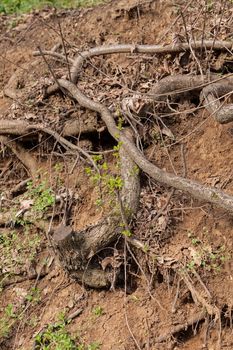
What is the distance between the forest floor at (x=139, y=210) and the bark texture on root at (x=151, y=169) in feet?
0.56

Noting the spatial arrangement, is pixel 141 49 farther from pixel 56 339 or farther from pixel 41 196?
pixel 56 339

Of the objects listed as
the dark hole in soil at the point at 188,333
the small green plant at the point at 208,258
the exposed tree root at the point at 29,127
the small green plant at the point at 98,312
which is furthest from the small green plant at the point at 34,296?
the exposed tree root at the point at 29,127

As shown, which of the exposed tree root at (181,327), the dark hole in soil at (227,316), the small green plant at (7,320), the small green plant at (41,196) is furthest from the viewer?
the small green plant at (41,196)

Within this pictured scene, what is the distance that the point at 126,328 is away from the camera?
4.48m

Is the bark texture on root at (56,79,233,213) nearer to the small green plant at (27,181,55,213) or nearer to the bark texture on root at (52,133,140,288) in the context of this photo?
the bark texture on root at (52,133,140,288)

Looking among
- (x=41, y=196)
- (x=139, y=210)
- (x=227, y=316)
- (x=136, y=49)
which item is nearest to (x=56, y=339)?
(x=139, y=210)

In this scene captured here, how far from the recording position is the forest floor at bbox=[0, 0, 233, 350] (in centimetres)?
440

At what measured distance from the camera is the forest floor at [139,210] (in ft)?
14.4

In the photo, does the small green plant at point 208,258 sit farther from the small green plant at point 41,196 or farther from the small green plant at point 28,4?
the small green plant at point 28,4

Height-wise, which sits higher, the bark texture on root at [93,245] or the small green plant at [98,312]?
the bark texture on root at [93,245]

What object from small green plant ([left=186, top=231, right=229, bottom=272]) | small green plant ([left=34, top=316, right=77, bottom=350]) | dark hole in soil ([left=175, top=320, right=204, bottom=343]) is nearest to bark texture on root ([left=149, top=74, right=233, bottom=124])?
small green plant ([left=186, top=231, right=229, bottom=272])

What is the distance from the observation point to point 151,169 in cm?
474

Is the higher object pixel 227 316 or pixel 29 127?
pixel 29 127

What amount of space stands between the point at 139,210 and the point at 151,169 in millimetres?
396
